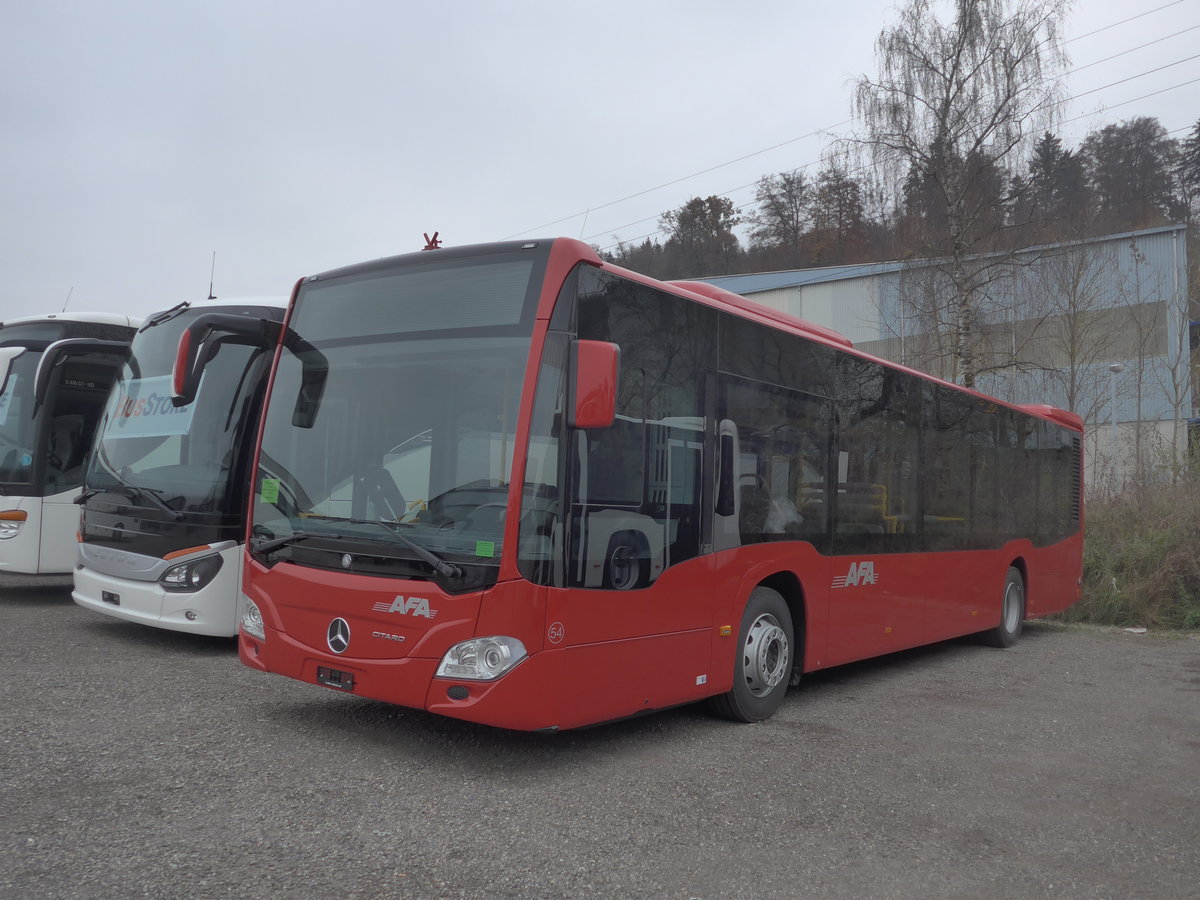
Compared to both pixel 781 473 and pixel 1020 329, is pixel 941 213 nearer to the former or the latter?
pixel 1020 329

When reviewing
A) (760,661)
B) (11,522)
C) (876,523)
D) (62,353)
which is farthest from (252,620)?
(11,522)

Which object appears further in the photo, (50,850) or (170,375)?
(170,375)

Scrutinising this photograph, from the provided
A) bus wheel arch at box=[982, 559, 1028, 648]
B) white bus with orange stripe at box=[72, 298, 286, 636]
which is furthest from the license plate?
bus wheel arch at box=[982, 559, 1028, 648]

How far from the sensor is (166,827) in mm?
4191

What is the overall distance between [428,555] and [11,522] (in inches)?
283

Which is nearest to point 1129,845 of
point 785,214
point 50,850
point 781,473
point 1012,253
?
point 781,473

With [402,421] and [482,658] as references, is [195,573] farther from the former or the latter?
[482,658]

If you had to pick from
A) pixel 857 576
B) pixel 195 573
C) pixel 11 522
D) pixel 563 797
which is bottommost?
pixel 563 797

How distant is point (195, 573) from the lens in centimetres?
801

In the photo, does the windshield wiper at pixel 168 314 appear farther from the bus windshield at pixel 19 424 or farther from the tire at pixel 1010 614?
the tire at pixel 1010 614

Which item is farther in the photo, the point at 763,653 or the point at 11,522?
the point at 11,522

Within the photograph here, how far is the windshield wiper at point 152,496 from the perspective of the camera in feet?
26.5

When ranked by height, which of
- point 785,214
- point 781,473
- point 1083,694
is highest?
point 785,214

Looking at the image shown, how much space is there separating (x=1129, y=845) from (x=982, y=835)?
650 millimetres
